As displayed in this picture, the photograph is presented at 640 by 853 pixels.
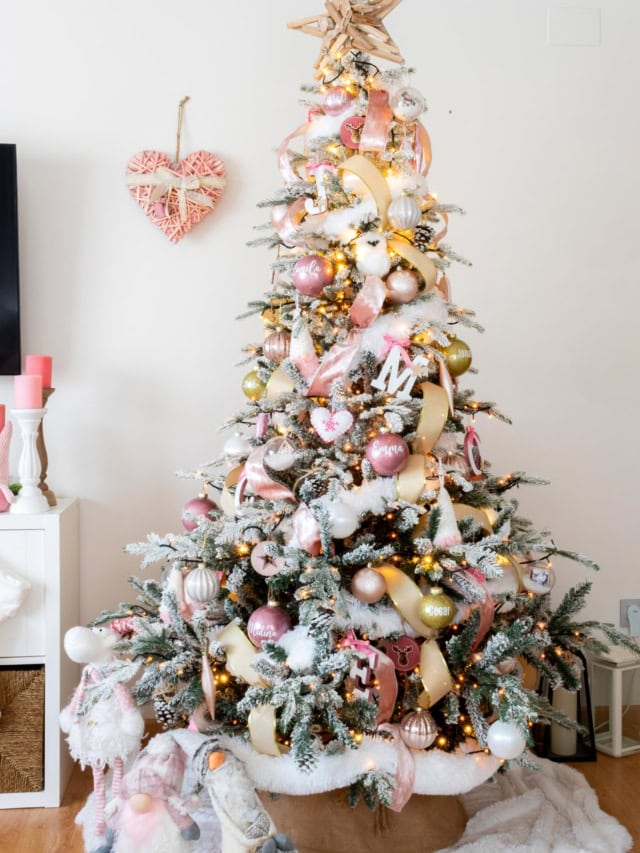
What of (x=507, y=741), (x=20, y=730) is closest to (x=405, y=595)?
(x=507, y=741)

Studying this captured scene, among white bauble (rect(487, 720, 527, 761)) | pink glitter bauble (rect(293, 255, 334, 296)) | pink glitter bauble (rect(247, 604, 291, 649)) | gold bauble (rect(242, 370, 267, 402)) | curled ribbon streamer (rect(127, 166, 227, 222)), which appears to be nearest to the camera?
white bauble (rect(487, 720, 527, 761))

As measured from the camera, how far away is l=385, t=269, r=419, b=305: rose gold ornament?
1.92 meters

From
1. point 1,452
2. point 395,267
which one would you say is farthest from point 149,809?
point 395,267

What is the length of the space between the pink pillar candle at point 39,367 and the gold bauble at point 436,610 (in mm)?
1260

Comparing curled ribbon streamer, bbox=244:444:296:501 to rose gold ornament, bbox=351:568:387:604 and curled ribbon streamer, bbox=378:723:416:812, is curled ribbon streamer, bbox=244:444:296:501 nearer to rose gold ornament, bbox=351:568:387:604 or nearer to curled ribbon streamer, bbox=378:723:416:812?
rose gold ornament, bbox=351:568:387:604

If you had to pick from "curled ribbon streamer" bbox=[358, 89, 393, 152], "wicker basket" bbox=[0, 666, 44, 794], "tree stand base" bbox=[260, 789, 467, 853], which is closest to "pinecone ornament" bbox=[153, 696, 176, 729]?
"tree stand base" bbox=[260, 789, 467, 853]

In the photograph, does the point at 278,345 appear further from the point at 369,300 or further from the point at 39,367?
the point at 39,367

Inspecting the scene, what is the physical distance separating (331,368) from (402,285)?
252 mm

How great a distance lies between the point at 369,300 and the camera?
1900 millimetres

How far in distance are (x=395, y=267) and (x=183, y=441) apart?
1.00 metres

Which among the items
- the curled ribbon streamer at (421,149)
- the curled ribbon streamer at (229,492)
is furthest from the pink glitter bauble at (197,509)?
the curled ribbon streamer at (421,149)

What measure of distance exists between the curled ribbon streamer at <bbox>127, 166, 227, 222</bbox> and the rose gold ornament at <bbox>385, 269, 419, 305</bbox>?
2.89ft

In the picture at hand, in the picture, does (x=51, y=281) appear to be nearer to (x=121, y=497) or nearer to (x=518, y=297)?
(x=121, y=497)

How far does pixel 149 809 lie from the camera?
165 centimetres
